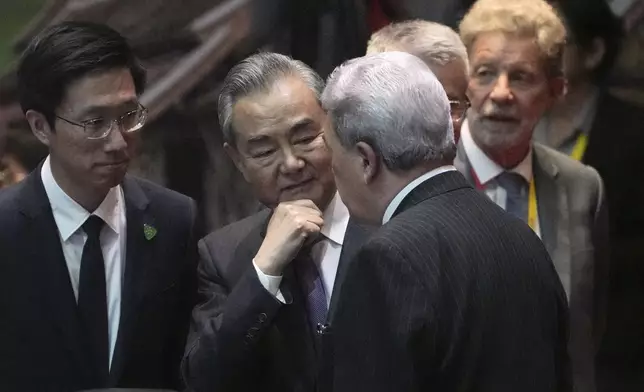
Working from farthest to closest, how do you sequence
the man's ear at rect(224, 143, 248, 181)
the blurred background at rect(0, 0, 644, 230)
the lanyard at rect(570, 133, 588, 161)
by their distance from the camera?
the lanyard at rect(570, 133, 588, 161), the blurred background at rect(0, 0, 644, 230), the man's ear at rect(224, 143, 248, 181)

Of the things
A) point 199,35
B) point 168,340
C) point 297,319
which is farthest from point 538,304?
point 199,35

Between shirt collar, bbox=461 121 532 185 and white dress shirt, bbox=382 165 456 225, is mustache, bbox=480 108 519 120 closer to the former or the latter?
shirt collar, bbox=461 121 532 185

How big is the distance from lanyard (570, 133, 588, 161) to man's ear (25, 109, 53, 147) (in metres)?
1.80

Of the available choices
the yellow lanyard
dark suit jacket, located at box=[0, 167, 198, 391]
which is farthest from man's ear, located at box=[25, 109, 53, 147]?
the yellow lanyard

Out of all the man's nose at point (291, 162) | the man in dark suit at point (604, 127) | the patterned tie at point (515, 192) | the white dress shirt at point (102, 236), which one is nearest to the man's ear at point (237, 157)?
the man's nose at point (291, 162)

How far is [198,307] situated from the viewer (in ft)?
7.77

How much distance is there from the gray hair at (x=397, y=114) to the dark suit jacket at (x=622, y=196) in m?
1.75

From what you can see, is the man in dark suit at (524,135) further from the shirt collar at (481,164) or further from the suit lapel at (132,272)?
the suit lapel at (132,272)

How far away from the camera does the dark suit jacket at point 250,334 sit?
83.0 inches

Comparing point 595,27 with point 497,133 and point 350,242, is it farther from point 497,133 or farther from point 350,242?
point 350,242

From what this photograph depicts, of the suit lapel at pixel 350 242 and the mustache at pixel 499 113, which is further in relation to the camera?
the mustache at pixel 499 113

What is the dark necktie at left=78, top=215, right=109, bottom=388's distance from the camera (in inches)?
93.6

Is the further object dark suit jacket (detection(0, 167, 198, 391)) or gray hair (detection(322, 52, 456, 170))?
dark suit jacket (detection(0, 167, 198, 391))

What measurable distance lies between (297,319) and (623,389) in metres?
1.77
